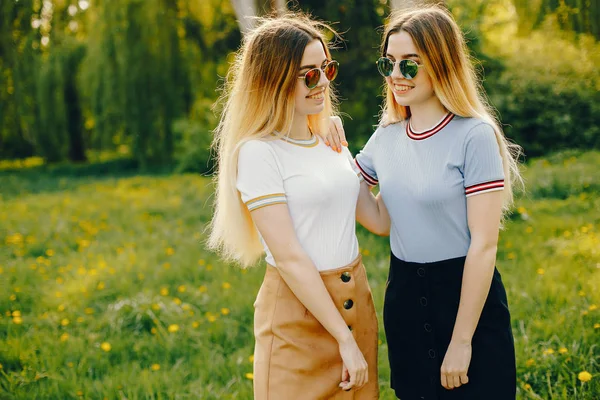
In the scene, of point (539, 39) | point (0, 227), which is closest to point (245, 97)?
point (0, 227)

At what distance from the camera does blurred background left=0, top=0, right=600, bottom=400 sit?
318 cm

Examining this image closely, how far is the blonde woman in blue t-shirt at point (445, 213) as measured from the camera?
5.76 feet

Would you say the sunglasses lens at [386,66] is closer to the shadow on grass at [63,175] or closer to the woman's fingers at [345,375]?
the woman's fingers at [345,375]

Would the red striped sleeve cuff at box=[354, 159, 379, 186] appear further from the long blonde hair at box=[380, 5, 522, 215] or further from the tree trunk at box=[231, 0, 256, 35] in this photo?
the tree trunk at box=[231, 0, 256, 35]

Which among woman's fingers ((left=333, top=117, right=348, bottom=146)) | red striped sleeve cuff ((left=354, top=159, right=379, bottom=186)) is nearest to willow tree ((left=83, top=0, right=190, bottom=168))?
woman's fingers ((left=333, top=117, right=348, bottom=146))

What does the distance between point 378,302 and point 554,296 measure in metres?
1.08

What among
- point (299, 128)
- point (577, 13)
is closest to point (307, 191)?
point (299, 128)

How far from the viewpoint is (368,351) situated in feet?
6.43

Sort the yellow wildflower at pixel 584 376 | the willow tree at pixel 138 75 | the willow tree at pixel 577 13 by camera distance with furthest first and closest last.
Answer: the willow tree at pixel 138 75
the willow tree at pixel 577 13
the yellow wildflower at pixel 584 376

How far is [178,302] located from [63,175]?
11093 millimetres

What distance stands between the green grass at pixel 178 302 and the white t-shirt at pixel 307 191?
4.36 feet

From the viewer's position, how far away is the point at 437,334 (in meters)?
1.92

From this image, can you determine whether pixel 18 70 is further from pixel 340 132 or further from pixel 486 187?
pixel 486 187

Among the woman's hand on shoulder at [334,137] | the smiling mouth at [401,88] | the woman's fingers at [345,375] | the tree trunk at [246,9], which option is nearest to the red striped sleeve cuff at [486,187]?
the smiling mouth at [401,88]
